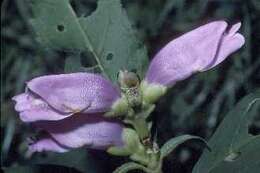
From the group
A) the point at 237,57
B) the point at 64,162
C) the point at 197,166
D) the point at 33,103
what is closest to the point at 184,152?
the point at 237,57

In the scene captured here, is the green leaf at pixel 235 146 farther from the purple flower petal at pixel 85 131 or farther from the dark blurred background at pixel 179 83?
the dark blurred background at pixel 179 83

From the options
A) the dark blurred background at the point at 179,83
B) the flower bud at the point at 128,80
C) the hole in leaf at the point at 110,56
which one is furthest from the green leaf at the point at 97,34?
the dark blurred background at the point at 179,83

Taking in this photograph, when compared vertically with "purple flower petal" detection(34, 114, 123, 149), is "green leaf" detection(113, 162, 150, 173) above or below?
below

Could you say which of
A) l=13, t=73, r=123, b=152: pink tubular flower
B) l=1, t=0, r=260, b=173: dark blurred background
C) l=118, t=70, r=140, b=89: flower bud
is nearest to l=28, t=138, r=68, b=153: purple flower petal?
l=13, t=73, r=123, b=152: pink tubular flower

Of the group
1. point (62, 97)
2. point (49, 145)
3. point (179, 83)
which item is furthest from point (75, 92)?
point (179, 83)

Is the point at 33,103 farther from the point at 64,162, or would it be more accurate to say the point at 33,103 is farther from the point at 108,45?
the point at 64,162

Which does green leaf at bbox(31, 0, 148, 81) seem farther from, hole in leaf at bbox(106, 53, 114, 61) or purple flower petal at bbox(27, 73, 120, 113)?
purple flower petal at bbox(27, 73, 120, 113)

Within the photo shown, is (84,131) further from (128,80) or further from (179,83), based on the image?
(179,83)
